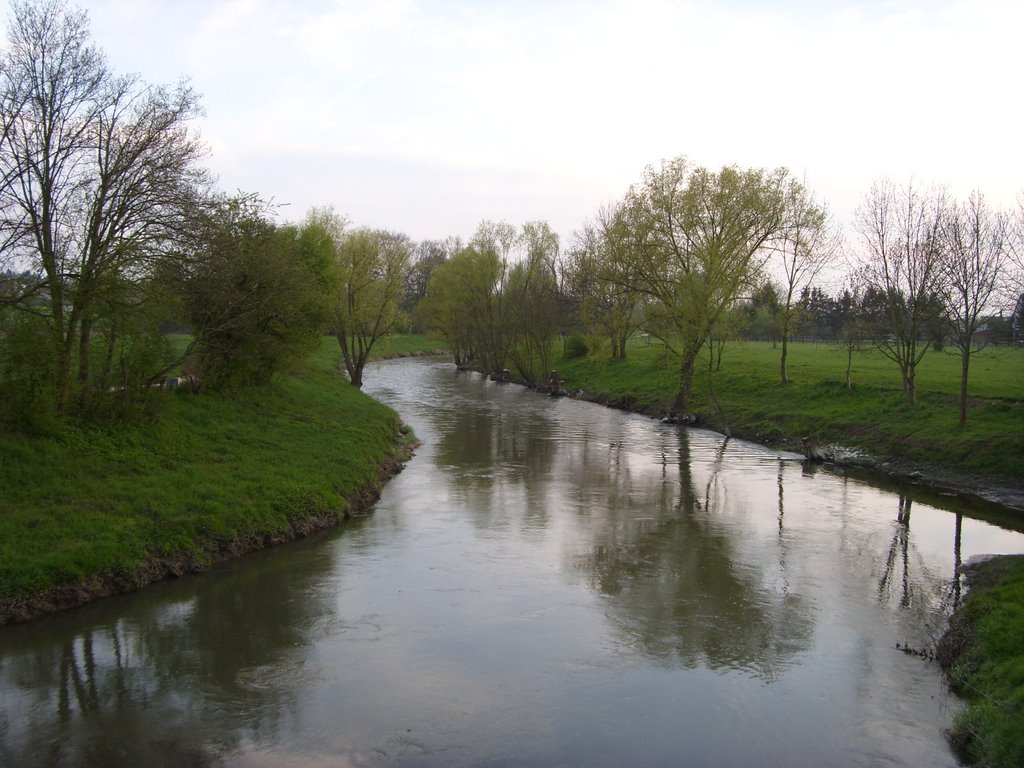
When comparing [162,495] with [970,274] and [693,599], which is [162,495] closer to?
[693,599]

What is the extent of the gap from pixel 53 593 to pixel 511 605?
701 centimetres

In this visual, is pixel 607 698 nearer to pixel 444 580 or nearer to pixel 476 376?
pixel 444 580

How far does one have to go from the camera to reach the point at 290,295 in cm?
2198

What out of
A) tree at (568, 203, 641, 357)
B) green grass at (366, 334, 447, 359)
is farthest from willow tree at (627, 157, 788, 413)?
green grass at (366, 334, 447, 359)

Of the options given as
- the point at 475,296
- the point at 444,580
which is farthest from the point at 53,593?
the point at 475,296

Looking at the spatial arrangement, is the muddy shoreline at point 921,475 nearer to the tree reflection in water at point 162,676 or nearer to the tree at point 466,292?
the tree reflection in water at point 162,676

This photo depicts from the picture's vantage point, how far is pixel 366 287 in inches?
1613

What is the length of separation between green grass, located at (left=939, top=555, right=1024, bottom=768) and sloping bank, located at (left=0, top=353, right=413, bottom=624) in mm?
11852

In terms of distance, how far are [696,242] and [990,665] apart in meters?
28.4

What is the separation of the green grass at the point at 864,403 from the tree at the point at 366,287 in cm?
1247

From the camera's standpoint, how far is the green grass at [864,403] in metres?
22.7

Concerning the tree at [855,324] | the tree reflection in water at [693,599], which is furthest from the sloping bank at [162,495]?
the tree at [855,324]

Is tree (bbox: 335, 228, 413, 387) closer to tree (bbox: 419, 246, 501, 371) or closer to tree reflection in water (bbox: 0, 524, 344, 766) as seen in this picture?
tree (bbox: 419, 246, 501, 371)

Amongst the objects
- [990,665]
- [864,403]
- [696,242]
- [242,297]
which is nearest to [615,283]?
[696,242]
